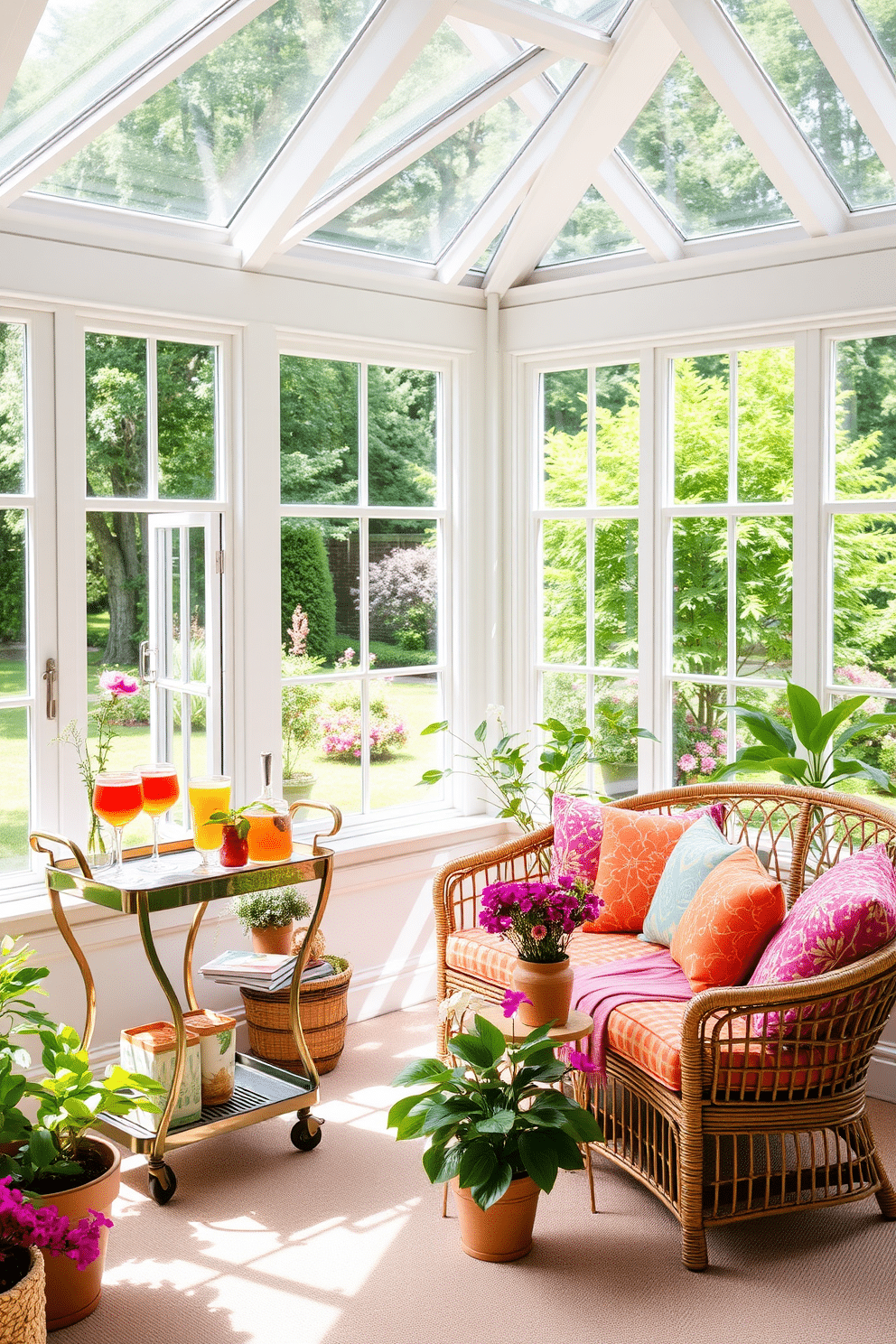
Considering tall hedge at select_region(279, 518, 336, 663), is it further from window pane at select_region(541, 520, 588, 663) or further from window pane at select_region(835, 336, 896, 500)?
window pane at select_region(835, 336, 896, 500)

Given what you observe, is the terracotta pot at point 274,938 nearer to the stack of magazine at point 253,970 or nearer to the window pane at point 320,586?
the stack of magazine at point 253,970

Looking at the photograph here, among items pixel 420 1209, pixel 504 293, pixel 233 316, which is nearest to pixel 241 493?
pixel 233 316

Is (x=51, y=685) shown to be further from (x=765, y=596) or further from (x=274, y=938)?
(x=765, y=596)

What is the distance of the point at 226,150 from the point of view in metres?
3.60

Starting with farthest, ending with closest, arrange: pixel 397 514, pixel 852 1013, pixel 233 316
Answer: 1. pixel 397 514
2. pixel 233 316
3. pixel 852 1013

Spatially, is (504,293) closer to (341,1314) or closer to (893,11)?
(893,11)

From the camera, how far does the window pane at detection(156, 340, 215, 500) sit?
3895 millimetres

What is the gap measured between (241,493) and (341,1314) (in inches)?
98.0

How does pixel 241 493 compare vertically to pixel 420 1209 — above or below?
above

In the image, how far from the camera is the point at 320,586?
4383mm

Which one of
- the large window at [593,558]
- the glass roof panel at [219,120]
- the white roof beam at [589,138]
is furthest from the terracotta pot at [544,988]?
the white roof beam at [589,138]

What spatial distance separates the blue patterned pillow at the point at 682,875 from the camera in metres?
3.38

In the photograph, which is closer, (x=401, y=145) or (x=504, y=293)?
(x=401, y=145)

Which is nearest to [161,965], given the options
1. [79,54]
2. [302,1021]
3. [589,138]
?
[302,1021]
